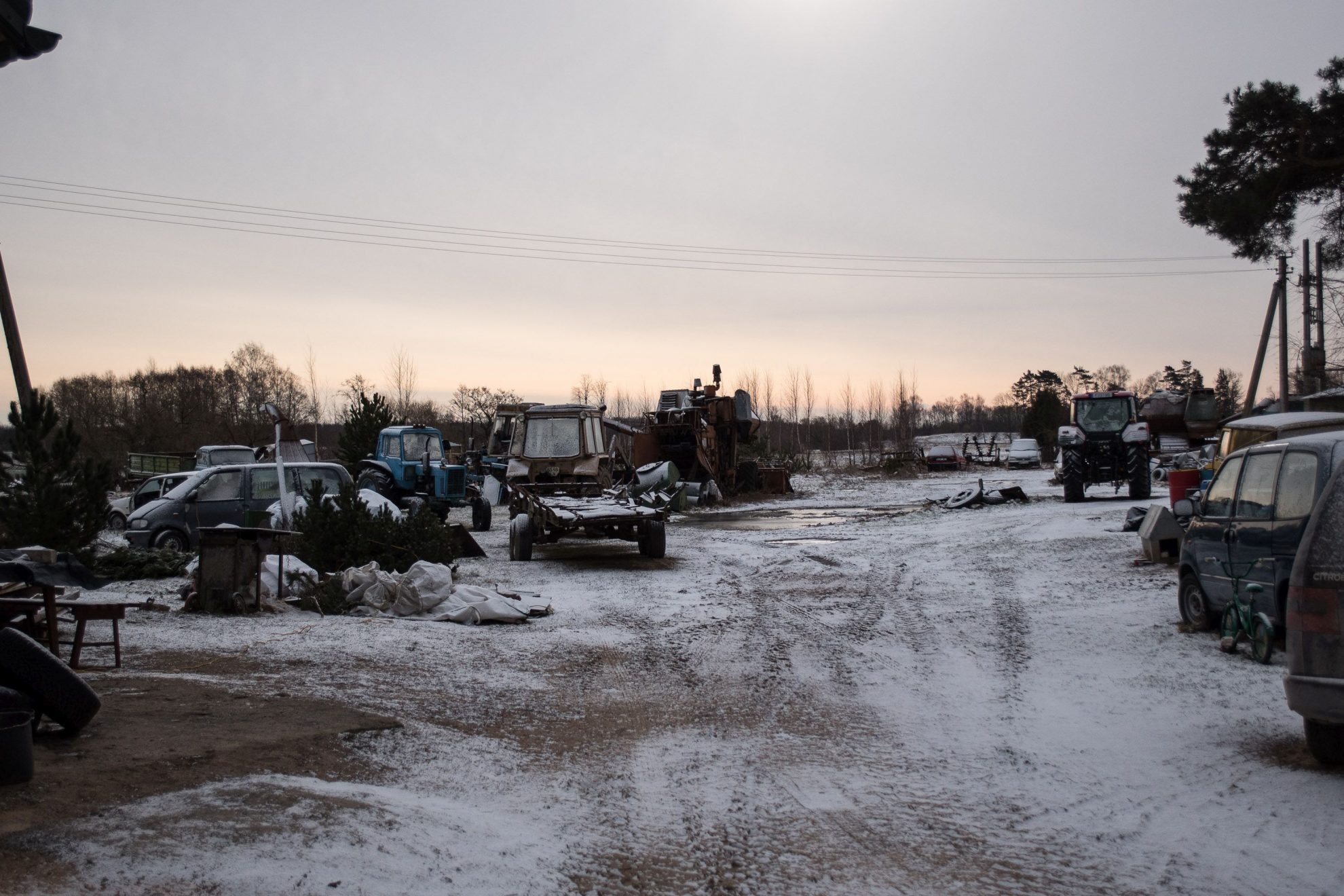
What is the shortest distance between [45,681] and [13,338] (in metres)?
17.6

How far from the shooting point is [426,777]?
5.26 m

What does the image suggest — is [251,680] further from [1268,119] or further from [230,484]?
[1268,119]

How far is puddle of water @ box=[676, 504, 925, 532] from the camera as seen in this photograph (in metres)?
23.3

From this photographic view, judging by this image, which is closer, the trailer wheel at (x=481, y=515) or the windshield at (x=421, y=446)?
the trailer wheel at (x=481, y=515)

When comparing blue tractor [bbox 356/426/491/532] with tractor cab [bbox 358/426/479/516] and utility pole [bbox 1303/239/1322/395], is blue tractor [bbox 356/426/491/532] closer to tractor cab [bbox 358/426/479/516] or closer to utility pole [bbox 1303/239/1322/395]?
tractor cab [bbox 358/426/479/516]

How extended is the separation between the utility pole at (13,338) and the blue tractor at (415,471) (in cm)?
686

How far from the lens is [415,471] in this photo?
80.6ft

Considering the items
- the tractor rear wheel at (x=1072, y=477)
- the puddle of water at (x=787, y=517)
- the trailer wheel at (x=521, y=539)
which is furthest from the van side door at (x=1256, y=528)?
the tractor rear wheel at (x=1072, y=477)

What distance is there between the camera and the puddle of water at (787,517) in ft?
76.4

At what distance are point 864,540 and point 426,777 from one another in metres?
14.5

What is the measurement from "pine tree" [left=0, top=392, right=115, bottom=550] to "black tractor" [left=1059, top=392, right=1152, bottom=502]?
21.7m

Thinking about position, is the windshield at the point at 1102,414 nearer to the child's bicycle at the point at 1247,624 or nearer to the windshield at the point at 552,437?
the windshield at the point at 552,437

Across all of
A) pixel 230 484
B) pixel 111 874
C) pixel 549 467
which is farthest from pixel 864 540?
pixel 111 874

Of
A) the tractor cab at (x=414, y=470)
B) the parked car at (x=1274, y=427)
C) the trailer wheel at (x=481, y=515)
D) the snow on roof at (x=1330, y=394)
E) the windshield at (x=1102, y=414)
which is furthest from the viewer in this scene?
the windshield at (x=1102, y=414)
